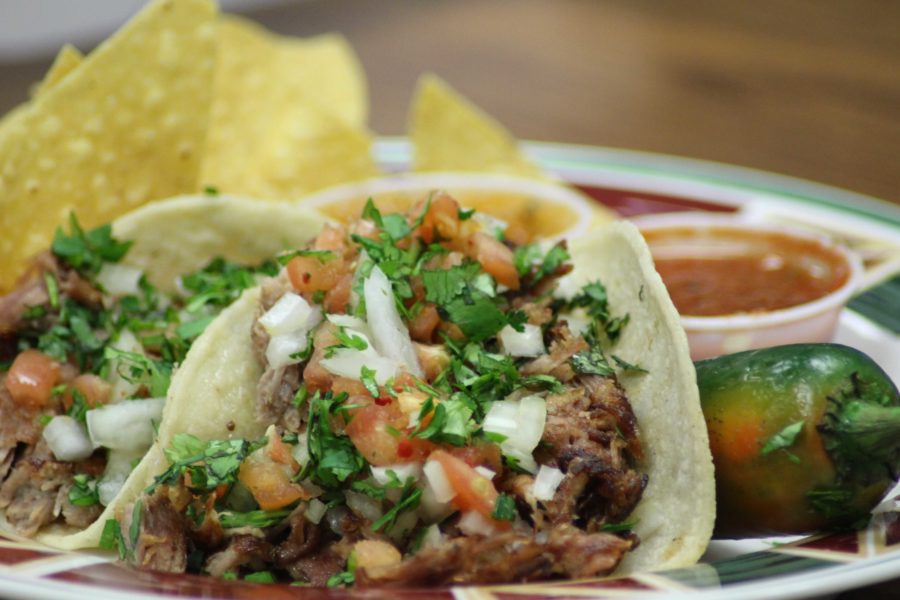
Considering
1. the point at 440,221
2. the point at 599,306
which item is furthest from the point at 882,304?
the point at 440,221

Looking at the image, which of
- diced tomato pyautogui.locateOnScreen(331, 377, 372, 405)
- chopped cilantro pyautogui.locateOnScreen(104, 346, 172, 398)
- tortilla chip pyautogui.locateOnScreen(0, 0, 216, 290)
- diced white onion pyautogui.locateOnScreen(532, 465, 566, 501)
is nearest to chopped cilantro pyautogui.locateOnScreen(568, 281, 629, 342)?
diced white onion pyautogui.locateOnScreen(532, 465, 566, 501)

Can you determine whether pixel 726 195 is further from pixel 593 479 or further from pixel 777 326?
pixel 593 479

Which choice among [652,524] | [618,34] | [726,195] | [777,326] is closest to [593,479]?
[652,524]

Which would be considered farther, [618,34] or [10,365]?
[618,34]

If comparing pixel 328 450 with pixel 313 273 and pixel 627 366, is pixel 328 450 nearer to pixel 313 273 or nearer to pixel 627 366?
pixel 313 273

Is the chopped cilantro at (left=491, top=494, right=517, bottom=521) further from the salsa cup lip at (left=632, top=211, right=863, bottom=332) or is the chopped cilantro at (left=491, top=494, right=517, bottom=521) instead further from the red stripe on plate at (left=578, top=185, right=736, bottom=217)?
the red stripe on plate at (left=578, top=185, right=736, bottom=217)
